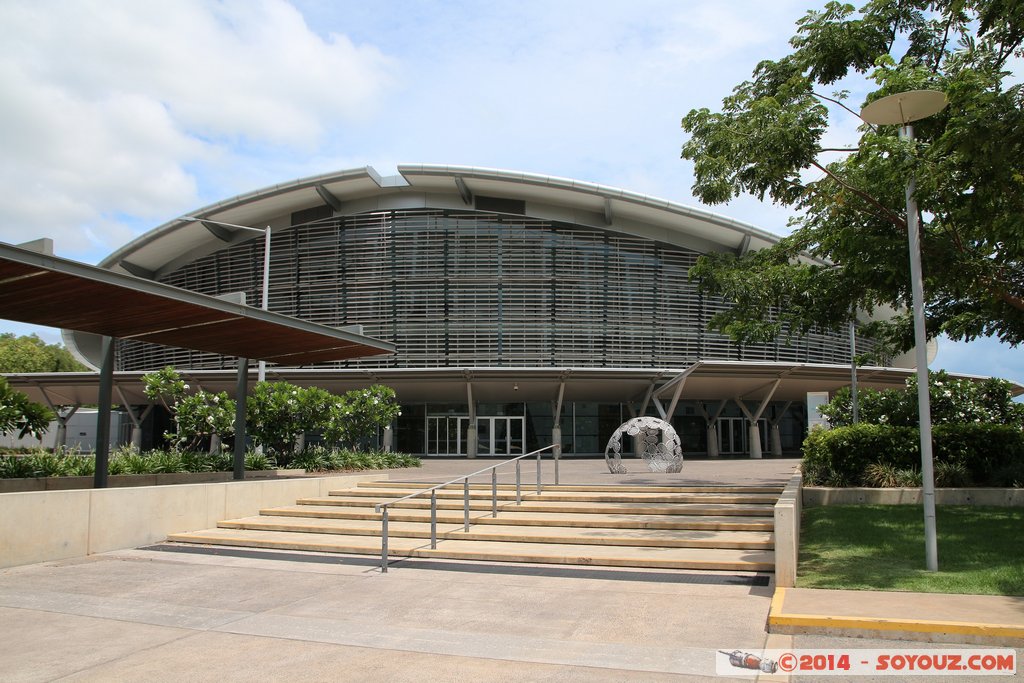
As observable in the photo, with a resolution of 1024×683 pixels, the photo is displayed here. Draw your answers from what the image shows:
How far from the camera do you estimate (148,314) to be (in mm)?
12188

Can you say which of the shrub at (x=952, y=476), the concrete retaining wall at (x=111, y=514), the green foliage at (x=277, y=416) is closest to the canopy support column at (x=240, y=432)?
the concrete retaining wall at (x=111, y=514)

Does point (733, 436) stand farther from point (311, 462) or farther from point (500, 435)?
point (311, 462)

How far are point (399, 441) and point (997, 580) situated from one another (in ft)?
114

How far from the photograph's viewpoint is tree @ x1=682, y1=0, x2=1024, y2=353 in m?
8.89

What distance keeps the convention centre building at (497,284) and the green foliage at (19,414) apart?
19.9 meters

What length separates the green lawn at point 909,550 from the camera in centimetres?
756

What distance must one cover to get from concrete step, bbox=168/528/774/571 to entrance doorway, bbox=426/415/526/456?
89.3 ft

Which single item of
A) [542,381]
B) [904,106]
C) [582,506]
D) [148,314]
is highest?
[904,106]

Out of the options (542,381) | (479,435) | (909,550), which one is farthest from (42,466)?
(479,435)

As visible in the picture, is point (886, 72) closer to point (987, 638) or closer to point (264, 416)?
point (987, 638)

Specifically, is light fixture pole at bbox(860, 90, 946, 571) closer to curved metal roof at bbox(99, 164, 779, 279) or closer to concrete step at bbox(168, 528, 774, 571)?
concrete step at bbox(168, 528, 774, 571)

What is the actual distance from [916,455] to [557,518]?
7631mm

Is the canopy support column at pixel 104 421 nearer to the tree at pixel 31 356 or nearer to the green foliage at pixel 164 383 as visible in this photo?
the green foliage at pixel 164 383

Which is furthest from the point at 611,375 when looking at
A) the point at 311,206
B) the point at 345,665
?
the point at 345,665
